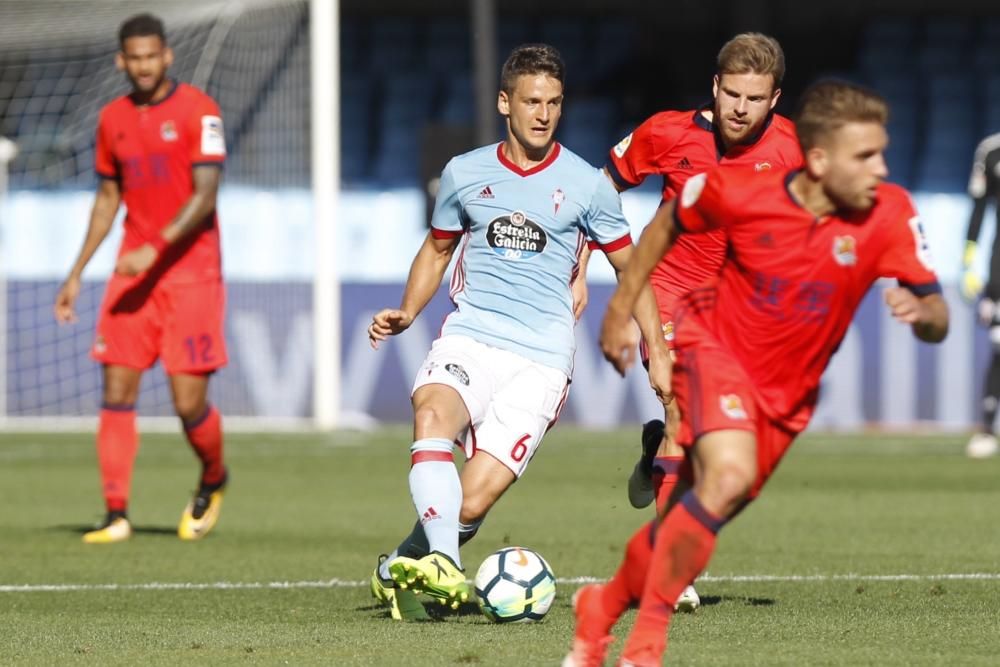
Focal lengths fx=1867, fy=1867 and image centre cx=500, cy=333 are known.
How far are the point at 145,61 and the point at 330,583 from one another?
3079 mm

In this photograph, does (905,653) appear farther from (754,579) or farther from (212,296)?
(212,296)

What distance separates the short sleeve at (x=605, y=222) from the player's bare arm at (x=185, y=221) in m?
2.91

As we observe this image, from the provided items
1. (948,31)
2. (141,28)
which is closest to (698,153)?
(141,28)

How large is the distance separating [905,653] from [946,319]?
3.59 feet

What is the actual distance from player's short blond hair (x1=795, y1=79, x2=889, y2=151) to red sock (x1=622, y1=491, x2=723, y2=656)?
3.25ft

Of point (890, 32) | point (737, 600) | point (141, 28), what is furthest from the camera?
point (890, 32)

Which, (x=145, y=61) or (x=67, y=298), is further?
(x=67, y=298)

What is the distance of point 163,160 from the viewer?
9297 mm

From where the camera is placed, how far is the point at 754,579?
743 centimetres

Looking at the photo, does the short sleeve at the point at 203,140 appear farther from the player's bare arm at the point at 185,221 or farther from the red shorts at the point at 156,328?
the red shorts at the point at 156,328

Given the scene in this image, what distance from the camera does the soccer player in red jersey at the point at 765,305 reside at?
4664mm

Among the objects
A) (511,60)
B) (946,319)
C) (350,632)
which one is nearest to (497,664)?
(350,632)

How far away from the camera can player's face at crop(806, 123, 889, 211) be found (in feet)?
15.4

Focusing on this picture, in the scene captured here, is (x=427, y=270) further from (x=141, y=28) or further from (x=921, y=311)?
(x=141, y=28)
